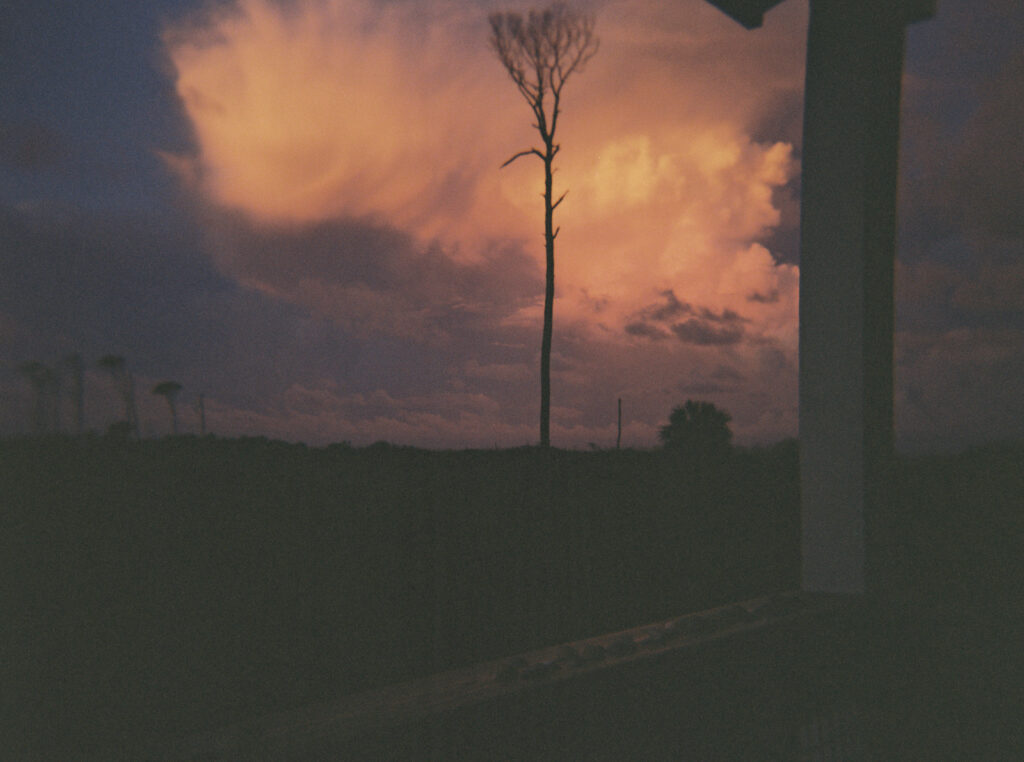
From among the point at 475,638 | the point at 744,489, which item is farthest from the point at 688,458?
the point at 475,638

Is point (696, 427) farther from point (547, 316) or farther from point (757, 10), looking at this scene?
point (757, 10)

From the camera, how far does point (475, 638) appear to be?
3371mm

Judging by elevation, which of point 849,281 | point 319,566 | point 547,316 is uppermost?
point 547,316

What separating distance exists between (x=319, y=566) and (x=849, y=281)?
10.3 ft

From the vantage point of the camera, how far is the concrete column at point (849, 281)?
6.19 feet

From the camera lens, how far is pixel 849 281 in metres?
1.92

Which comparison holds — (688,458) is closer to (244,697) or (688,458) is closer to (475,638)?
(475,638)

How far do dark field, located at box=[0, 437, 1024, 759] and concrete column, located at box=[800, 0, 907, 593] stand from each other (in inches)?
9.3

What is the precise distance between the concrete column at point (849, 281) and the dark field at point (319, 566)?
9.3 inches

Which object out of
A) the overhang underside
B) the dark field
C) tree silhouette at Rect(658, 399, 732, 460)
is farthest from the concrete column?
tree silhouette at Rect(658, 399, 732, 460)

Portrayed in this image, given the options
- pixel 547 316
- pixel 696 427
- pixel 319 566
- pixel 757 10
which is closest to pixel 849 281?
pixel 757 10

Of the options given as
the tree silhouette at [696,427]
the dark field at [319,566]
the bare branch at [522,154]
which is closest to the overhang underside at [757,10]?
the dark field at [319,566]

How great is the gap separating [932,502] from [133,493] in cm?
511

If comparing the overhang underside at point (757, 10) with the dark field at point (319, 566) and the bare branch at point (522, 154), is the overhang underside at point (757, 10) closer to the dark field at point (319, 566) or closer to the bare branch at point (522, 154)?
the dark field at point (319, 566)
